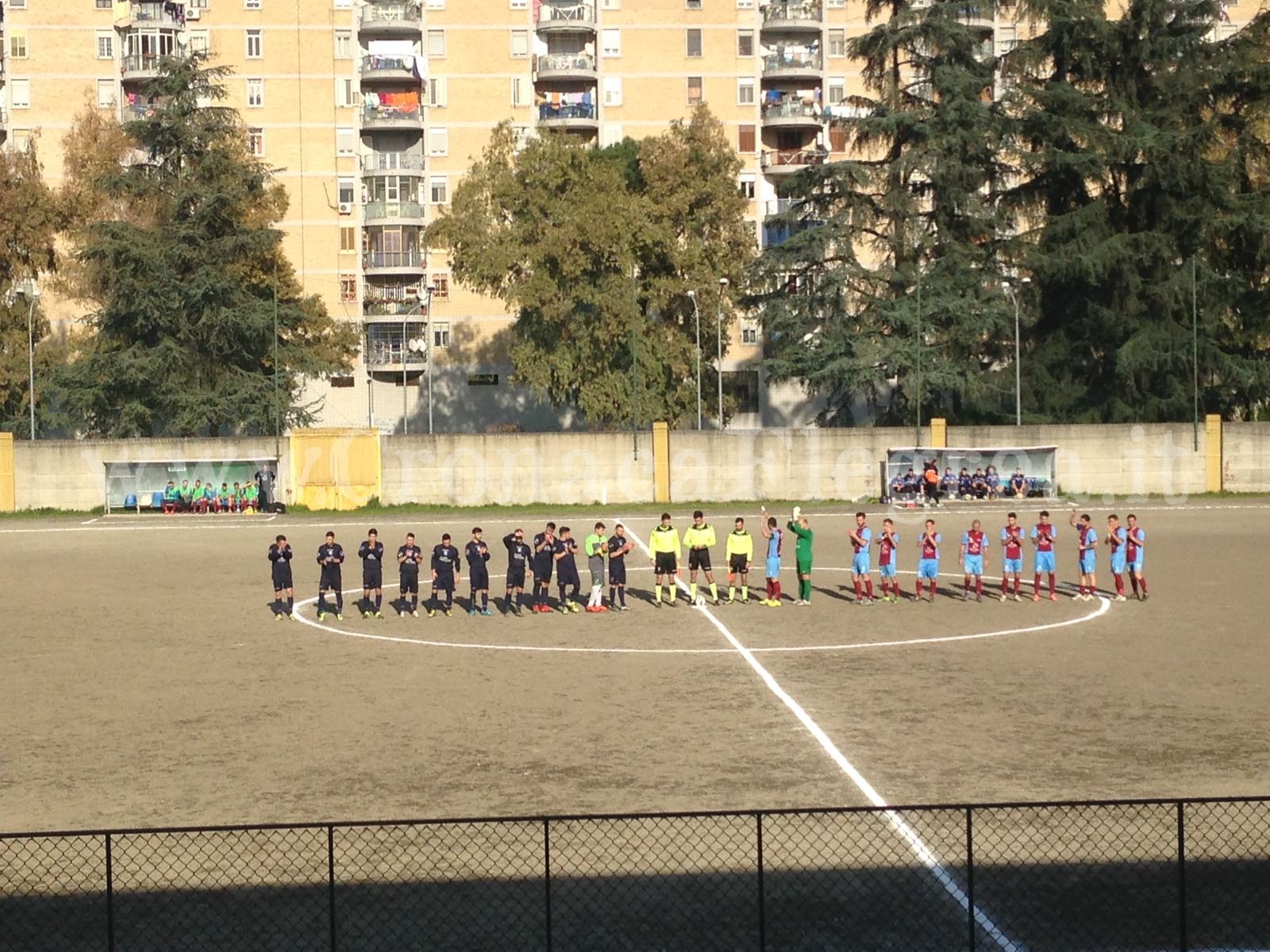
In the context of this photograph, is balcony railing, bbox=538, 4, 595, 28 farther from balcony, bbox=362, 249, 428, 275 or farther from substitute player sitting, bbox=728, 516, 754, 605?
substitute player sitting, bbox=728, 516, 754, 605

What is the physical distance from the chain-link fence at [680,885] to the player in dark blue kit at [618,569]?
14.7 m

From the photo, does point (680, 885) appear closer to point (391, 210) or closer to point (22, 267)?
point (22, 267)

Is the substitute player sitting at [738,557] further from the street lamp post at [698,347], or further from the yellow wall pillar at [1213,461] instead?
the yellow wall pillar at [1213,461]

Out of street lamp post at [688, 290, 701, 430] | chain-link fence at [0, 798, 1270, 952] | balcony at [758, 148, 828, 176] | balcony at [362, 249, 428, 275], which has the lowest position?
chain-link fence at [0, 798, 1270, 952]

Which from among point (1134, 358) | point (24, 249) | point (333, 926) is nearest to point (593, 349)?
point (1134, 358)

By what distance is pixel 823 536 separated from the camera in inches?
1745

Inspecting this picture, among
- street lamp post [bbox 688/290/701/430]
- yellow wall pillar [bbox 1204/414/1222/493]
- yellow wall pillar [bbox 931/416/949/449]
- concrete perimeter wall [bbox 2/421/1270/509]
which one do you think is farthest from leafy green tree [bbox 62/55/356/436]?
yellow wall pillar [bbox 1204/414/1222/493]

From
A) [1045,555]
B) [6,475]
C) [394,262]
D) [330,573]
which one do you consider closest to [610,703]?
[330,573]

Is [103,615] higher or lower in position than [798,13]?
lower

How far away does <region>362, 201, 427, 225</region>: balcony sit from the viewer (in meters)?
84.8

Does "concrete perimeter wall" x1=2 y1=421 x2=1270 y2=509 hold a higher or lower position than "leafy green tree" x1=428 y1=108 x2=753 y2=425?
lower

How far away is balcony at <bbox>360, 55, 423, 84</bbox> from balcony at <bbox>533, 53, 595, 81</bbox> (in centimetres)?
644

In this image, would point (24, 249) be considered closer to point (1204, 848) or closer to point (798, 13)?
point (798, 13)

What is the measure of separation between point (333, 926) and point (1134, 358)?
55983 millimetres
